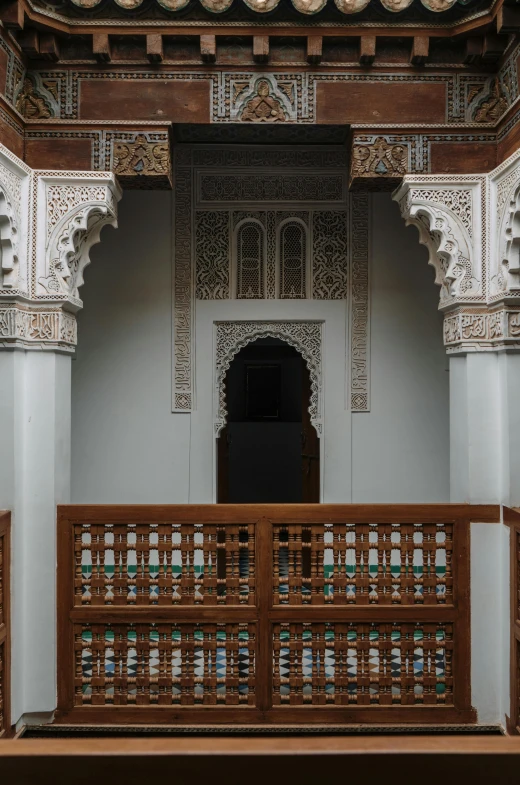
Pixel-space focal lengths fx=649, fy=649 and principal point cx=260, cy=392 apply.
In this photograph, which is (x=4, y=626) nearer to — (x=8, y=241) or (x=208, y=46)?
(x=8, y=241)

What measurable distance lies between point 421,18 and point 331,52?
0.42 meters

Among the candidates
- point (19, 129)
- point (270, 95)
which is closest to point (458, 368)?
point (270, 95)

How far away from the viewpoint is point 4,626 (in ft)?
9.27

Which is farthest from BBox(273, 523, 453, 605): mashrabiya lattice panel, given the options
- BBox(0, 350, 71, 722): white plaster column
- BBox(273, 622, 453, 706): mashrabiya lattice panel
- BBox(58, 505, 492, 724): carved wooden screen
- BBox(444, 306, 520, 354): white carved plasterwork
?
BBox(0, 350, 71, 722): white plaster column

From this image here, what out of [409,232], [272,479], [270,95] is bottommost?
[272,479]

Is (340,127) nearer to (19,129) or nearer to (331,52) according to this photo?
(331,52)

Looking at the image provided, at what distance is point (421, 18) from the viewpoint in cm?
295

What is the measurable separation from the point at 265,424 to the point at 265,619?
4.77 meters

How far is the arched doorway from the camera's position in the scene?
7.69m

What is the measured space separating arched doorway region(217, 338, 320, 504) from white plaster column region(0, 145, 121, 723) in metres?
4.29

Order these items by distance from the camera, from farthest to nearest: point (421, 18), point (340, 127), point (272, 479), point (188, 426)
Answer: point (272, 479), point (188, 426), point (340, 127), point (421, 18)

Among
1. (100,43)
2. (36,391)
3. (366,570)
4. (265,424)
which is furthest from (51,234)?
(265,424)

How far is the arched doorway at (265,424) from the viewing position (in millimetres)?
7688

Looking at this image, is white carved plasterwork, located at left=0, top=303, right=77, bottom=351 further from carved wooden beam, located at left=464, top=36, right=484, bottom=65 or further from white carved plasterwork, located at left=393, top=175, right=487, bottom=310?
carved wooden beam, located at left=464, top=36, right=484, bottom=65
